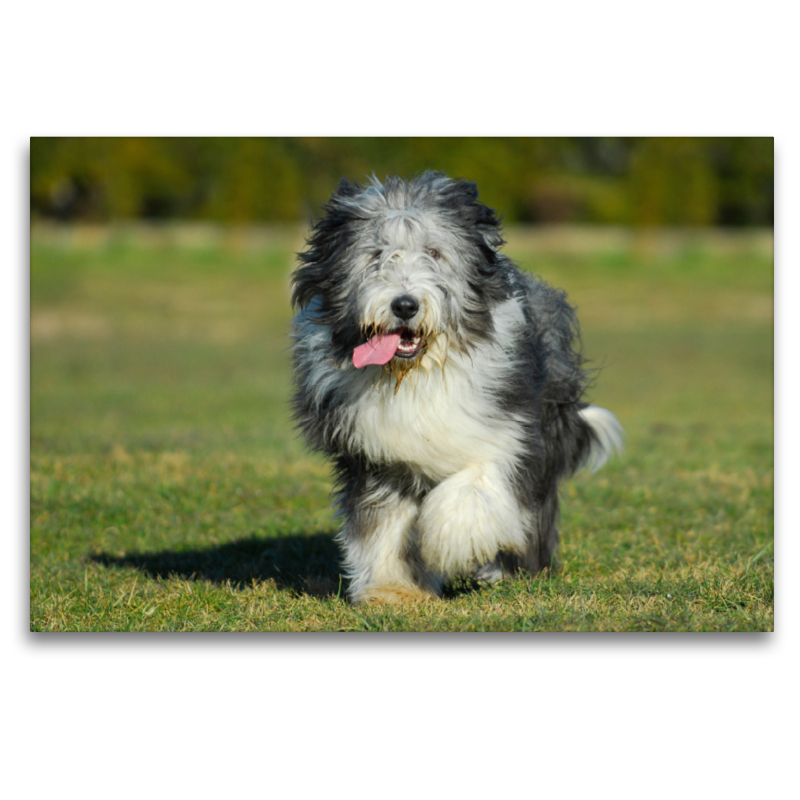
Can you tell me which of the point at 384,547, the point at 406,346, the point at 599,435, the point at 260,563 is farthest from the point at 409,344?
the point at 260,563

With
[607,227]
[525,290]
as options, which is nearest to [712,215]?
[607,227]

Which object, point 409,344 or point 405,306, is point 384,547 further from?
point 405,306

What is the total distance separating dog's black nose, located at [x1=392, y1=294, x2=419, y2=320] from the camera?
3891mm

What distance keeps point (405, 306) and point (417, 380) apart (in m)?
0.39

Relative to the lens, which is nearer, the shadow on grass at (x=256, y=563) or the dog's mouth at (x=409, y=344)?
the dog's mouth at (x=409, y=344)

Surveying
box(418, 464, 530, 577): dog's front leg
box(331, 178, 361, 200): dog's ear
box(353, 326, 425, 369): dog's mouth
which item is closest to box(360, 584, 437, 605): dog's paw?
box(418, 464, 530, 577): dog's front leg

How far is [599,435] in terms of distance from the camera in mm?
5191

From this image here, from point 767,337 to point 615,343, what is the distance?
2.29 m

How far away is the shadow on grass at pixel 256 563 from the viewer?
522cm

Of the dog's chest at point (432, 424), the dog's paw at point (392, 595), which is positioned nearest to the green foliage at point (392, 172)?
the dog's chest at point (432, 424)

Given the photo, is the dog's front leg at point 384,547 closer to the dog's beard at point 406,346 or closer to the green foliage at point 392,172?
the dog's beard at point 406,346

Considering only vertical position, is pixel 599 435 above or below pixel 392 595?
above

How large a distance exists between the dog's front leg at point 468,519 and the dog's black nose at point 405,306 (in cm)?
77

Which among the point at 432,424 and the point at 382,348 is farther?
the point at 432,424
